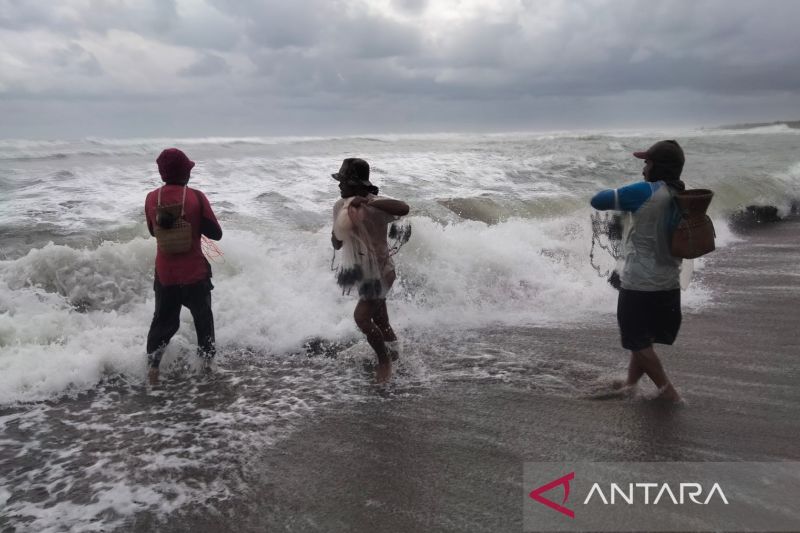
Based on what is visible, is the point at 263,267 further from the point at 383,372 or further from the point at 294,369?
the point at 383,372

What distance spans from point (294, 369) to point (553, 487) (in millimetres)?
2885

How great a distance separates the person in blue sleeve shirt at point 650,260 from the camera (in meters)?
4.07

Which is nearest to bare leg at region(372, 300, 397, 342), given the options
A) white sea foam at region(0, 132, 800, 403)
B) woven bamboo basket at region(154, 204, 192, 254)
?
white sea foam at region(0, 132, 800, 403)

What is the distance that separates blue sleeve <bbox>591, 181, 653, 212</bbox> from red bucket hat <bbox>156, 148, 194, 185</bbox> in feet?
10.9

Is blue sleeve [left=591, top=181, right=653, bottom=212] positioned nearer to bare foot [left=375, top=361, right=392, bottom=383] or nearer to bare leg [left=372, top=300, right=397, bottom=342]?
bare leg [left=372, top=300, right=397, bottom=342]

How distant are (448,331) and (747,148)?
27.3 m

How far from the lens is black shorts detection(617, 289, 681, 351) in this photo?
426 cm

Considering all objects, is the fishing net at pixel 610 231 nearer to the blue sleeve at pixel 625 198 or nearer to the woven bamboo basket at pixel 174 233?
the blue sleeve at pixel 625 198

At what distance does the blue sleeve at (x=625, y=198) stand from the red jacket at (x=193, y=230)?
3.07 metres

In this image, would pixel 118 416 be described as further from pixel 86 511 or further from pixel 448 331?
pixel 448 331

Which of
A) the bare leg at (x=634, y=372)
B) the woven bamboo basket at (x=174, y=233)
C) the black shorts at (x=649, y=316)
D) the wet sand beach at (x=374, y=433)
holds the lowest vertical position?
the wet sand beach at (x=374, y=433)

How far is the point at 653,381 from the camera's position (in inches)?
174

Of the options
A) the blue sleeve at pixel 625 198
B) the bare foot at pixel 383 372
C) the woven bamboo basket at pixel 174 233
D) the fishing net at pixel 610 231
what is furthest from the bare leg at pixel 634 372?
the woven bamboo basket at pixel 174 233

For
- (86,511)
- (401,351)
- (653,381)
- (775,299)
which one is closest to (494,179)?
(775,299)
